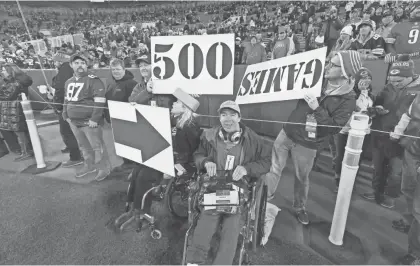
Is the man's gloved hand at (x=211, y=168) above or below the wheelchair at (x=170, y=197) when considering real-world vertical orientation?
above

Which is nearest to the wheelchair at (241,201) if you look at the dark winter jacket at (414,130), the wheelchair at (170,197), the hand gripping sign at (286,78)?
the wheelchair at (170,197)

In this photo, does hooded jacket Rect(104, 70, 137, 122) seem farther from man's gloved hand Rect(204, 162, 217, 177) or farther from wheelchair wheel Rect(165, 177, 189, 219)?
man's gloved hand Rect(204, 162, 217, 177)

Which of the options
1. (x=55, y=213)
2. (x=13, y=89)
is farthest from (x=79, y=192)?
(x=13, y=89)

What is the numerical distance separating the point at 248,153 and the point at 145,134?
0.94m

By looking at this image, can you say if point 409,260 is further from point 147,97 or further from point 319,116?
point 147,97

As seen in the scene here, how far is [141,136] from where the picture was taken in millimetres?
2322

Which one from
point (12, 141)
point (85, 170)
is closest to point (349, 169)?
point (85, 170)

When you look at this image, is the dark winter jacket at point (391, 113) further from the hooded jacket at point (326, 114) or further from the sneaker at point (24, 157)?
the sneaker at point (24, 157)

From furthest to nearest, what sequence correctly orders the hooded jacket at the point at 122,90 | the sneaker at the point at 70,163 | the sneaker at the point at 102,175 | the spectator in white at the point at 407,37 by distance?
the sneaker at the point at 70,163 → the spectator in white at the point at 407,37 → the sneaker at the point at 102,175 → the hooded jacket at the point at 122,90

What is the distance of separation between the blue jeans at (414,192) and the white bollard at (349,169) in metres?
0.47

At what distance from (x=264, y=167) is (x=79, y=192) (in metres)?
2.43

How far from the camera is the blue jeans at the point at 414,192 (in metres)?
1.94

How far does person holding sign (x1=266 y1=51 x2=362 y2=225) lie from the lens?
2.11m

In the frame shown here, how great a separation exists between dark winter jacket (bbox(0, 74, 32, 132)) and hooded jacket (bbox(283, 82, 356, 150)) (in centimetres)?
412
